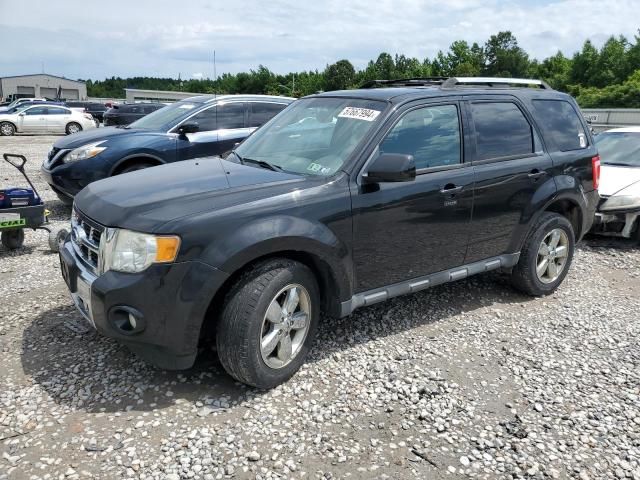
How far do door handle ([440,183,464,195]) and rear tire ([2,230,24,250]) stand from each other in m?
4.76

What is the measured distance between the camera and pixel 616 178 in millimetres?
7273

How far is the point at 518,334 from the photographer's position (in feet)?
14.3

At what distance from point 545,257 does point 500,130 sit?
4.48 ft

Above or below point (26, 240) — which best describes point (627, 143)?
above

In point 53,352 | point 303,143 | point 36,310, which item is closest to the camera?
point 53,352

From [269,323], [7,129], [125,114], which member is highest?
[125,114]

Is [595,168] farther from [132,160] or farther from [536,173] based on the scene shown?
[132,160]

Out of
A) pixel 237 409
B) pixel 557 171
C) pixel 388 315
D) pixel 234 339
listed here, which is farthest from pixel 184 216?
pixel 557 171

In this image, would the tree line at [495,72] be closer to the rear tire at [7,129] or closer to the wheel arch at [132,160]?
the rear tire at [7,129]

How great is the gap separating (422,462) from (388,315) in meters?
1.83

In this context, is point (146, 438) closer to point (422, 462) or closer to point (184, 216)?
point (184, 216)

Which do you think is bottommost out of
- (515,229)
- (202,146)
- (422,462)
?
(422,462)

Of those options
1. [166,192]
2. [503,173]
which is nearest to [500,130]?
[503,173]

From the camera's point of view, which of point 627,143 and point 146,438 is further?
point 627,143
